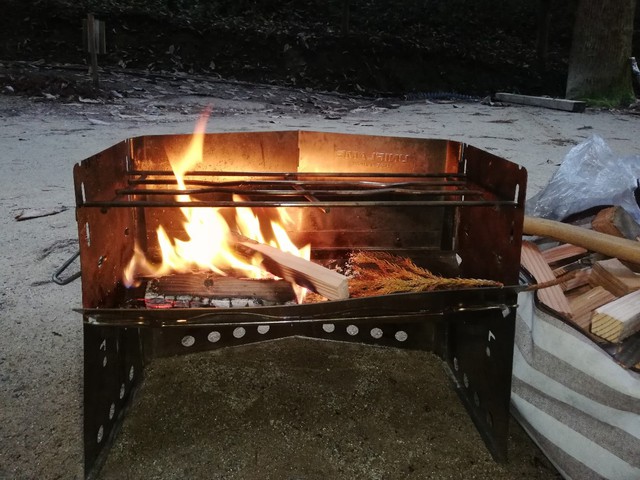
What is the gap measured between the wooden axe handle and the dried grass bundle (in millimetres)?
360

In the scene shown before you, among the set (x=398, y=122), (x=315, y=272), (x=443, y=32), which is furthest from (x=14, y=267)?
(x=443, y=32)

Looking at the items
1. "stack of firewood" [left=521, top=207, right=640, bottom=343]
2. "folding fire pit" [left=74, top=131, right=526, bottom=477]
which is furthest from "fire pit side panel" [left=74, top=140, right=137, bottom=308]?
"stack of firewood" [left=521, top=207, right=640, bottom=343]

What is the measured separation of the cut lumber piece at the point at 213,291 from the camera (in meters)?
2.16

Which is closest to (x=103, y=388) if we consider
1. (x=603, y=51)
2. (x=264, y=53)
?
(x=603, y=51)

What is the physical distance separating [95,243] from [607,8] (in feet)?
42.1

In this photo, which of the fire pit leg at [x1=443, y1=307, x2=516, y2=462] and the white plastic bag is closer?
the fire pit leg at [x1=443, y1=307, x2=516, y2=462]

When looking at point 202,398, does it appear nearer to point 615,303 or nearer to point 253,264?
point 253,264

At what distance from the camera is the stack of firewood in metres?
1.77

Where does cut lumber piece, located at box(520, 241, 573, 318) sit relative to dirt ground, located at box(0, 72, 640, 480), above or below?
above

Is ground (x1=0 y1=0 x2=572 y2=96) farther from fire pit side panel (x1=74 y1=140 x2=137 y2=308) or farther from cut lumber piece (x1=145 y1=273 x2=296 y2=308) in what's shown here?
cut lumber piece (x1=145 y1=273 x2=296 y2=308)

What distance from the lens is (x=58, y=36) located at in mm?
15867

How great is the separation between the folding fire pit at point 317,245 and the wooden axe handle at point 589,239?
0.80 feet

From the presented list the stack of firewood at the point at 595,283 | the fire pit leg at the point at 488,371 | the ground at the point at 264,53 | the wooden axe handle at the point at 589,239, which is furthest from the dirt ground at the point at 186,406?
the ground at the point at 264,53

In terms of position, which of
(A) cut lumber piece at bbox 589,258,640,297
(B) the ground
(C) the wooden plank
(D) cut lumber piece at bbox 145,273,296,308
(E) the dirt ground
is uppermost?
(B) the ground
